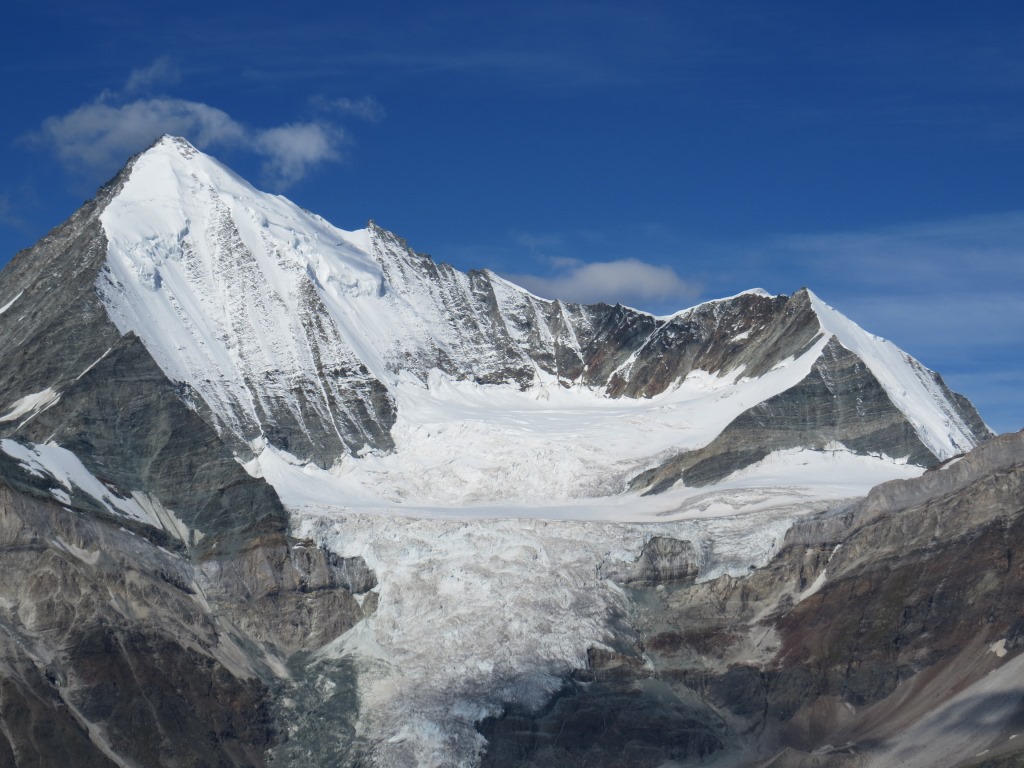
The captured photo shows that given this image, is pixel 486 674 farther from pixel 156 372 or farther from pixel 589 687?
pixel 156 372

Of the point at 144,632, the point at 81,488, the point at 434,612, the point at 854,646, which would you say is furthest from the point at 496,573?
the point at 81,488

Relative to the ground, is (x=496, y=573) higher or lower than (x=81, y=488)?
lower

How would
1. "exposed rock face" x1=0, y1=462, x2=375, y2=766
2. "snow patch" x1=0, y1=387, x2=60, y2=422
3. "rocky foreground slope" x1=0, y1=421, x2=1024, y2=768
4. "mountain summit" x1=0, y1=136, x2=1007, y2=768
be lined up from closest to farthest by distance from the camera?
1. "exposed rock face" x1=0, y1=462, x2=375, y2=766
2. "rocky foreground slope" x1=0, y1=421, x2=1024, y2=768
3. "mountain summit" x1=0, y1=136, x2=1007, y2=768
4. "snow patch" x1=0, y1=387, x2=60, y2=422

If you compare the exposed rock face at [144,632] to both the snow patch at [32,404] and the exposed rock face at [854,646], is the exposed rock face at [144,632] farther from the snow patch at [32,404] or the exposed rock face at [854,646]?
the snow patch at [32,404]

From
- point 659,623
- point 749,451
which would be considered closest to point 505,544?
point 659,623

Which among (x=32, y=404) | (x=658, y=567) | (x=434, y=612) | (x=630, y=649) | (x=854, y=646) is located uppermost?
(x=32, y=404)

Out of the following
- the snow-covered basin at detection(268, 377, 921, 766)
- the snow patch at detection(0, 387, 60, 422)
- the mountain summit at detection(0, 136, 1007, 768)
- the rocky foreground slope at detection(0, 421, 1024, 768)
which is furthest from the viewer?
the snow patch at detection(0, 387, 60, 422)

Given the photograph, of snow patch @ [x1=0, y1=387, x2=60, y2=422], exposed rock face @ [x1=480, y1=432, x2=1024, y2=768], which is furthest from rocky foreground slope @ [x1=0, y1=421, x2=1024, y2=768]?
snow patch @ [x1=0, y1=387, x2=60, y2=422]

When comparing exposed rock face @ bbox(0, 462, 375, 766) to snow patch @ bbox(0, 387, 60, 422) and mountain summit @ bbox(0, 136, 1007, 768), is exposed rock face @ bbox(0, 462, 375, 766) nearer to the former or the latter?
mountain summit @ bbox(0, 136, 1007, 768)

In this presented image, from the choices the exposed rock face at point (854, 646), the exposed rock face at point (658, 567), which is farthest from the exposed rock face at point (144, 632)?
the exposed rock face at point (658, 567)

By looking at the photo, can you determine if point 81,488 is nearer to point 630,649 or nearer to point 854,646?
point 630,649

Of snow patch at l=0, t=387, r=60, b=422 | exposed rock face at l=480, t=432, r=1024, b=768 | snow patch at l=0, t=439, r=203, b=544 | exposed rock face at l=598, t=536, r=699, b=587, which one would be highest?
snow patch at l=0, t=387, r=60, b=422
